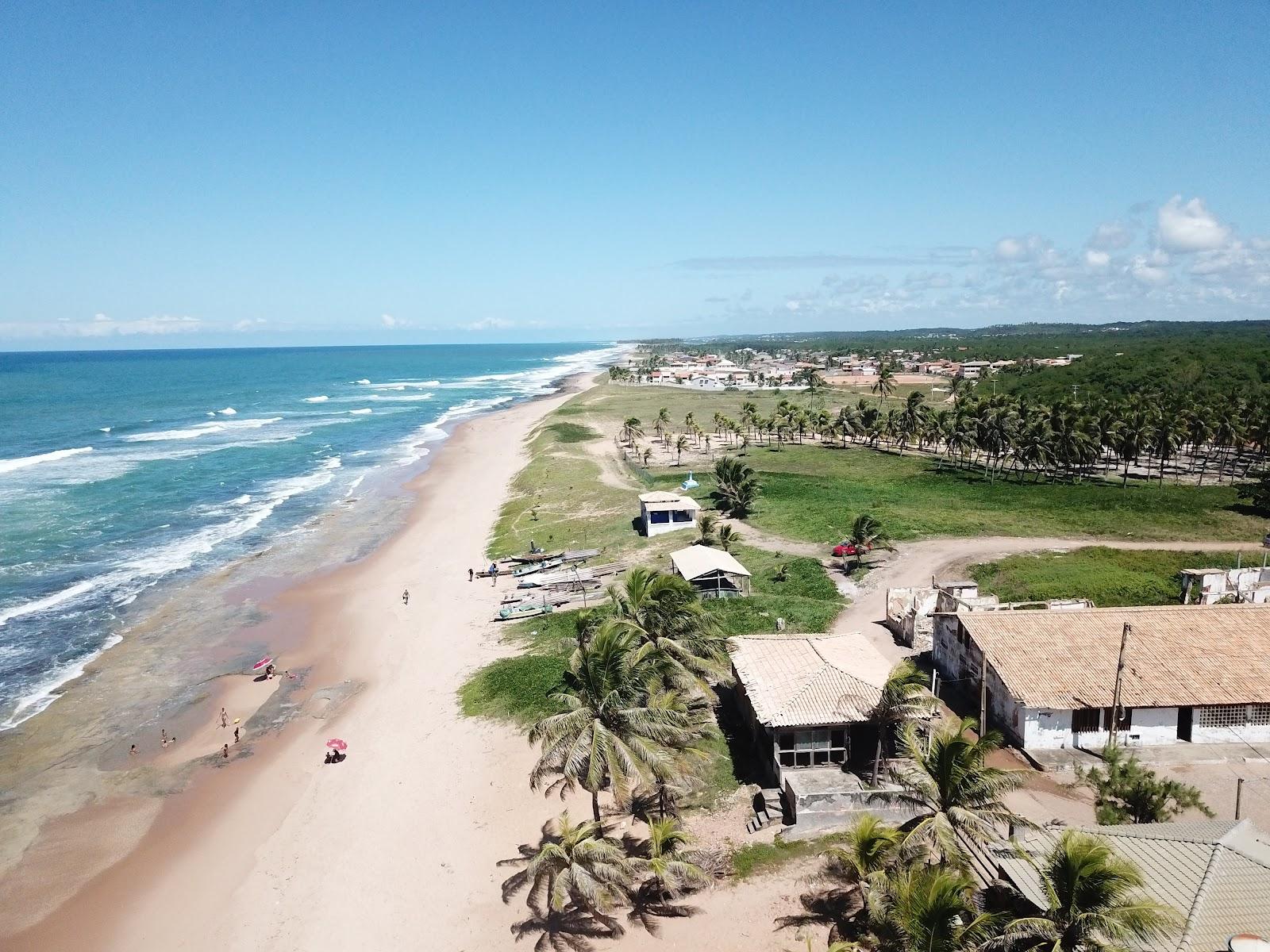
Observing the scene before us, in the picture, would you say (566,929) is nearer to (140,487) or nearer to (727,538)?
(727,538)

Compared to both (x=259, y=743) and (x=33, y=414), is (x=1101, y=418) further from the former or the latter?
(x=33, y=414)

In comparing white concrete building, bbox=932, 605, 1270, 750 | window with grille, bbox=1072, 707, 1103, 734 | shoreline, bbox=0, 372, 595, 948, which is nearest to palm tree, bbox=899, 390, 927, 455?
shoreline, bbox=0, 372, 595, 948

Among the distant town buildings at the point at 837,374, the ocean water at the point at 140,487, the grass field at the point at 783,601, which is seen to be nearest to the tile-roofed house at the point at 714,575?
the grass field at the point at 783,601

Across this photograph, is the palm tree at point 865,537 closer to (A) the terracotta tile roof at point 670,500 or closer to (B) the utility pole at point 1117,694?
(A) the terracotta tile roof at point 670,500

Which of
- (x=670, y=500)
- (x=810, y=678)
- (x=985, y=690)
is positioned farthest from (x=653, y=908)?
(x=670, y=500)

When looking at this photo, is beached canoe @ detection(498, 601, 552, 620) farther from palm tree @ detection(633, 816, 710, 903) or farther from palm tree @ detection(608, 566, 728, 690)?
palm tree @ detection(633, 816, 710, 903)

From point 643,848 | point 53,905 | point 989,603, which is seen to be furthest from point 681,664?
point 53,905
